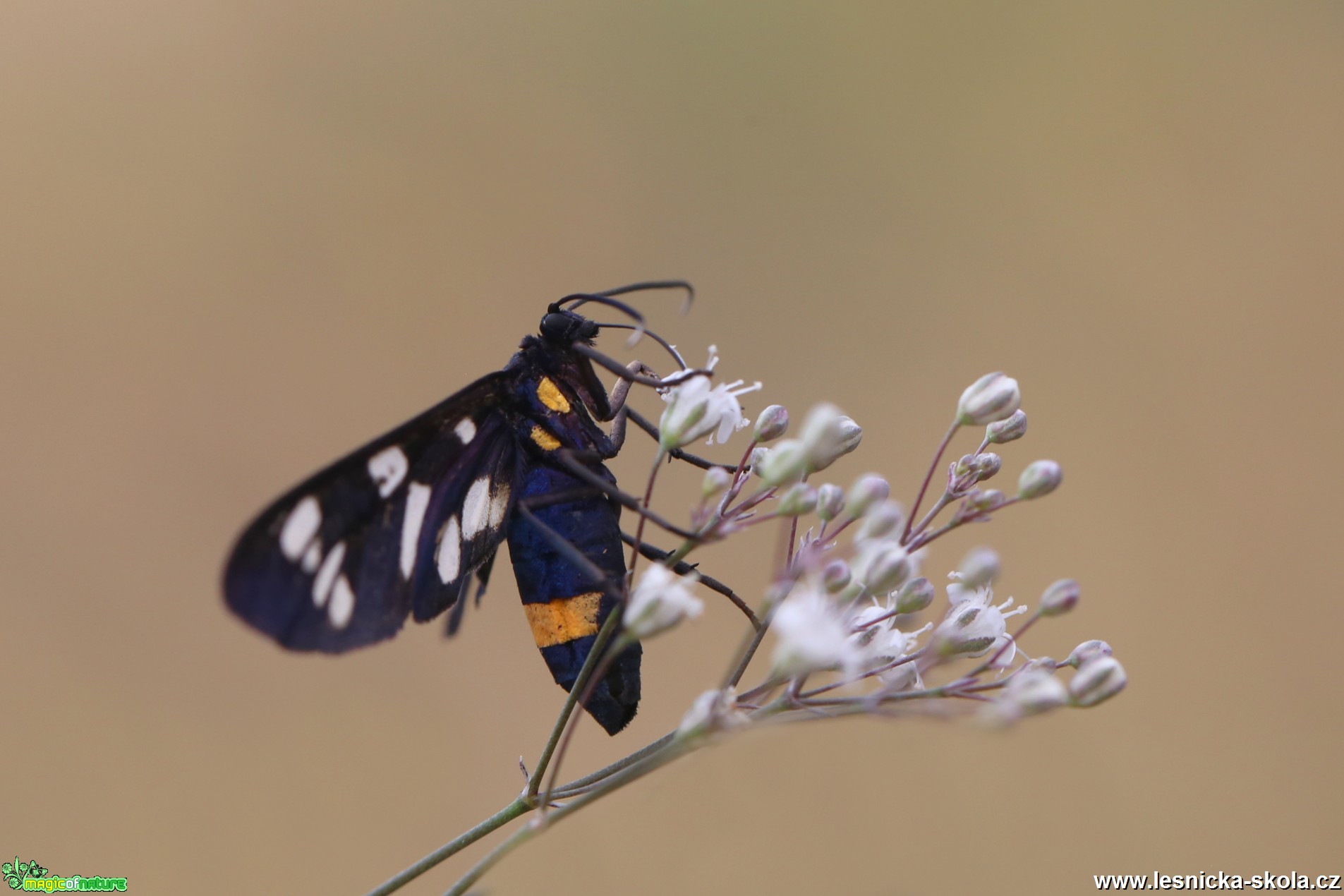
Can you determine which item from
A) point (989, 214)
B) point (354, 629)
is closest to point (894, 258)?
point (989, 214)

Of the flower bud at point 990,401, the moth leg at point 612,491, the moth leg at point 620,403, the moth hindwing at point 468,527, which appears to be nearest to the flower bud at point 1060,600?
the flower bud at point 990,401

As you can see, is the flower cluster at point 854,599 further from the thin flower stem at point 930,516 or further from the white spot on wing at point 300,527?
the white spot on wing at point 300,527

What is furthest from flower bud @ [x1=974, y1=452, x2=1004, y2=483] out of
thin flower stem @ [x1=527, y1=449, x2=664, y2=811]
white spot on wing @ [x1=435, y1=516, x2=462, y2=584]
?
white spot on wing @ [x1=435, y1=516, x2=462, y2=584]

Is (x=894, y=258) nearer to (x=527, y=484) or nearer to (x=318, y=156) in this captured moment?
(x=318, y=156)

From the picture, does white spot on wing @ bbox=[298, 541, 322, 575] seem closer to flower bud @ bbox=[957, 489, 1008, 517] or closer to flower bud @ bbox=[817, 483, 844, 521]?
flower bud @ bbox=[817, 483, 844, 521]

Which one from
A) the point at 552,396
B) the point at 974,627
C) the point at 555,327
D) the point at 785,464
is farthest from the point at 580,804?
the point at 555,327

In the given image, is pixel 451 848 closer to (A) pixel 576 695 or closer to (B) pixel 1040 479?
(A) pixel 576 695
